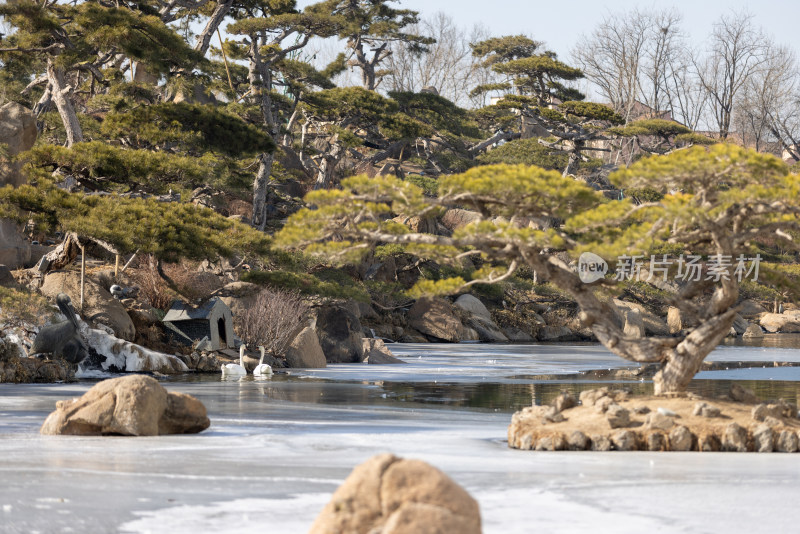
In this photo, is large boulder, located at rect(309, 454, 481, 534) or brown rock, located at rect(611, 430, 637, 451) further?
brown rock, located at rect(611, 430, 637, 451)

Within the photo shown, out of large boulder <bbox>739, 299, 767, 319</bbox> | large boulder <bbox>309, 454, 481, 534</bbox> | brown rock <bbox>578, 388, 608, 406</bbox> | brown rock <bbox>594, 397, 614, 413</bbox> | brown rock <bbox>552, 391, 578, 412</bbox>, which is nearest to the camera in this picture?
large boulder <bbox>309, 454, 481, 534</bbox>

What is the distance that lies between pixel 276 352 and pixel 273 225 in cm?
1109

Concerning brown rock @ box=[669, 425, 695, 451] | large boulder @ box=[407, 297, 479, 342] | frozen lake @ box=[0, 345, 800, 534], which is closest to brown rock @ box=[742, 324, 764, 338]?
large boulder @ box=[407, 297, 479, 342]

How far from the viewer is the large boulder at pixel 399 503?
135 inches

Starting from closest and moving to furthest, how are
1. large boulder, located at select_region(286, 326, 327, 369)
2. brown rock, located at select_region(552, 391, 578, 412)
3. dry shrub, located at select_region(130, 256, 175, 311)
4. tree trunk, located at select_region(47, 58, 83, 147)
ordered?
brown rock, located at select_region(552, 391, 578, 412)
large boulder, located at select_region(286, 326, 327, 369)
tree trunk, located at select_region(47, 58, 83, 147)
dry shrub, located at select_region(130, 256, 175, 311)

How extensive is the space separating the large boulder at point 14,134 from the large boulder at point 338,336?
787cm

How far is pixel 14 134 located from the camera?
21625 mm

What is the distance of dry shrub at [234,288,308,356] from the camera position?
18.9 m

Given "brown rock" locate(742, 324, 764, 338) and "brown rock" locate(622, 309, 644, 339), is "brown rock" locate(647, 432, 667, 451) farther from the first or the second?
"brown rock" locate(742, 324, 764, 338)

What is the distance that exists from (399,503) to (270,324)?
1554cm

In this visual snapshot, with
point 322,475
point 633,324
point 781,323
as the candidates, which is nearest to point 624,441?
point 322,475

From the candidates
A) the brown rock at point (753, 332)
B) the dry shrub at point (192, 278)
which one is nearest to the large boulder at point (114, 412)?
the dry shrub at point (192, 278)

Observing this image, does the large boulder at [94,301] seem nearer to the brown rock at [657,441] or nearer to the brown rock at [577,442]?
the brown rock at [577,442]

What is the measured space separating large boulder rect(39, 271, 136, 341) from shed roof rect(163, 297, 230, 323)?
920 mm
